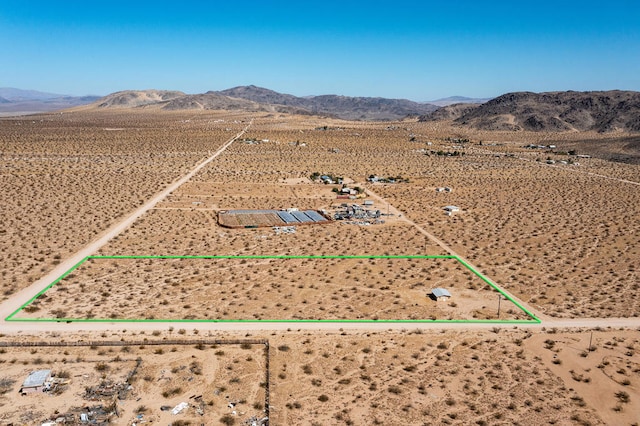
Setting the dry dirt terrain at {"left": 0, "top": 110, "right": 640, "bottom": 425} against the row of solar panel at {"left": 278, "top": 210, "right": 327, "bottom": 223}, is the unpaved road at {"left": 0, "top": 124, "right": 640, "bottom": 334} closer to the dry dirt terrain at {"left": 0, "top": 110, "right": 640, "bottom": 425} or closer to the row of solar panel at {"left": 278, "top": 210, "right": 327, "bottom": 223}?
the dry dirt terrain at {"left": 0, "top": 110, "right": 640, "bottom": 425}

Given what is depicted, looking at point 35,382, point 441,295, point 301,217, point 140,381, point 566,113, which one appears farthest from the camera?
point 566,113

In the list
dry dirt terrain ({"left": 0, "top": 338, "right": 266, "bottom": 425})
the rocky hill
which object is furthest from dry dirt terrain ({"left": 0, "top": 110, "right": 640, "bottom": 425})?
the rocky hill

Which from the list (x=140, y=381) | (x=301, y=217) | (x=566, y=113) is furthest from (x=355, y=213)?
(x=566, y=113)

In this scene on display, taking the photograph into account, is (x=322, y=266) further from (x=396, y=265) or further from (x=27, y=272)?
(x=27, y=272)

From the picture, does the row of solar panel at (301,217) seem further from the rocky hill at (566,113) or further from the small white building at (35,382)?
the rocky hill at (566,113)

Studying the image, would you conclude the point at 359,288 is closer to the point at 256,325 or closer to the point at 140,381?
the point at 256,325

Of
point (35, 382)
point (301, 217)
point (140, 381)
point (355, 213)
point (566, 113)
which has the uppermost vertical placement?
point (566, 113)

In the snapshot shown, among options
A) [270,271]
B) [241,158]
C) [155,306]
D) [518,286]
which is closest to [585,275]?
[518,286]
